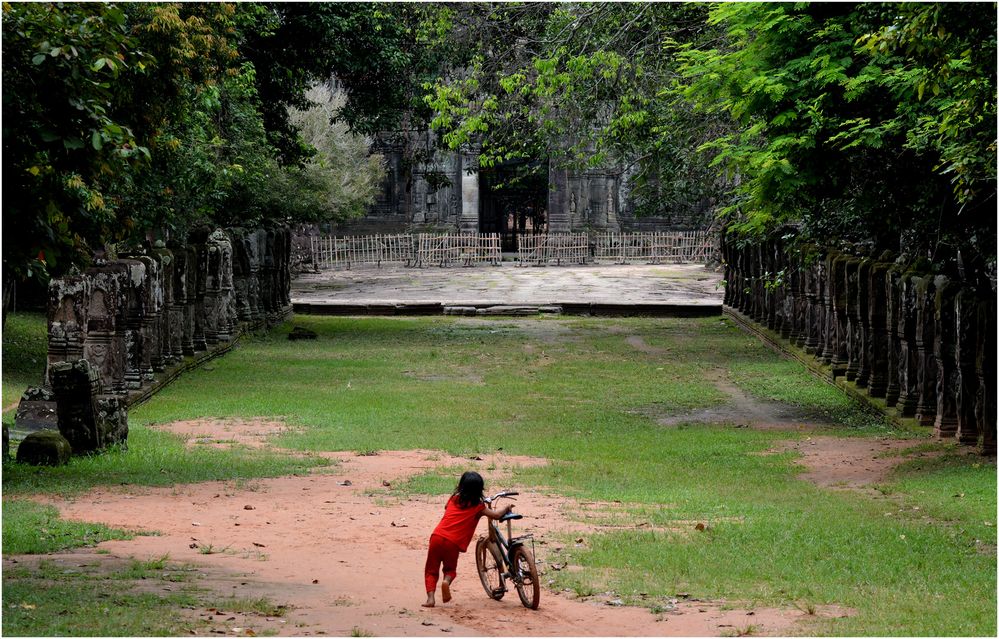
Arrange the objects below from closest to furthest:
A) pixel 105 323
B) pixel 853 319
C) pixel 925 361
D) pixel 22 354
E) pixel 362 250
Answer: pixel 925 361
pixel 105 323
pixel 853 319
pixel 22 354
pixel 362 250

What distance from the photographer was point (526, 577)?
6887 millimetres

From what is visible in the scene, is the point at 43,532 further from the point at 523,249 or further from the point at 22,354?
the point at 523,249

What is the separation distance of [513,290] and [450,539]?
29.0 metres

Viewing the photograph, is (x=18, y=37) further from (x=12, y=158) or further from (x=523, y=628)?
(x=523, y=628)

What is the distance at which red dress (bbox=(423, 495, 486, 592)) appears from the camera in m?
6.88

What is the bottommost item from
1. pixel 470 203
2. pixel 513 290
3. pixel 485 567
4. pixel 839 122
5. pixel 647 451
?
pixel 647 451

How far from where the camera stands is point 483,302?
30750 millimetres

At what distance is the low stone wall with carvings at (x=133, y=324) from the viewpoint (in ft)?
39.9

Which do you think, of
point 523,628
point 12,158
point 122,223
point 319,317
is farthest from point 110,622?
point 319,317

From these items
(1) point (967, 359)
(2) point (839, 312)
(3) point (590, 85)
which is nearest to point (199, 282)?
(3) point (590, 85)

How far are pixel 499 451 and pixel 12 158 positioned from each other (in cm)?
633

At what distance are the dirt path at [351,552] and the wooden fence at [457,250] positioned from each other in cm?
3547

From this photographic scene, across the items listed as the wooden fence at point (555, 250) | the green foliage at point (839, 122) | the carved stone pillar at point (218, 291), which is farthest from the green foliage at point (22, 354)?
the wooden fence at point (555, 250)

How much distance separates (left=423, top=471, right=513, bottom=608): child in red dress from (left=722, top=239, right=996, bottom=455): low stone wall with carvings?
7043mm
